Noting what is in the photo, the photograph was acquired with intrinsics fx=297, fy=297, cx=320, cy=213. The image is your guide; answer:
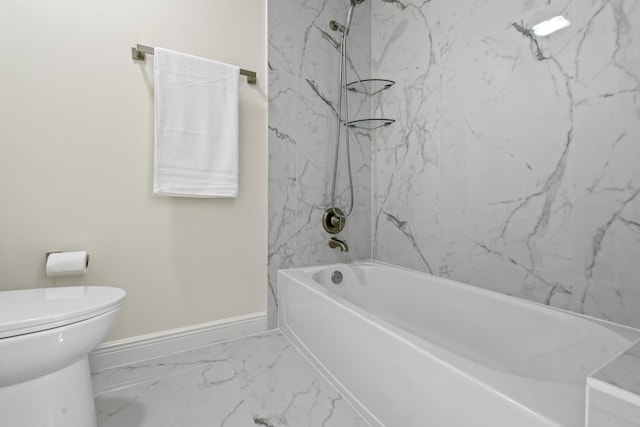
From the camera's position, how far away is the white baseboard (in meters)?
1.36

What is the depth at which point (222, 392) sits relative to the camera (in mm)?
1188

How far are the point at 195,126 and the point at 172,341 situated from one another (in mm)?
1078

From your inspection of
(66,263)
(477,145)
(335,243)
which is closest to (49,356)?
(66,263)

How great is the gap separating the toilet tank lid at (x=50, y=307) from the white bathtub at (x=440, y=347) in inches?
31.1

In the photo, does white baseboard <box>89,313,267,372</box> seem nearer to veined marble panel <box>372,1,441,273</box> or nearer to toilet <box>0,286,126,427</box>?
toilet <box>0,286,126,427</box>

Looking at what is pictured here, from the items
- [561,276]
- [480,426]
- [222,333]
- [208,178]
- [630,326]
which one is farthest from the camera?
[222,333]

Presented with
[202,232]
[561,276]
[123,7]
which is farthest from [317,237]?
[123,7]

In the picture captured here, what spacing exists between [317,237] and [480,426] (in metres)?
1.30

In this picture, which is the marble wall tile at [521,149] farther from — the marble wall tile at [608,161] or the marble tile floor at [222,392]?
the marble tile floor at [222,392]

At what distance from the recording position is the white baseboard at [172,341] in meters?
1.36

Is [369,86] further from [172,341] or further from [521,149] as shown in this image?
[172,341]

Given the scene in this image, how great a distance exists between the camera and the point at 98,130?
132cm

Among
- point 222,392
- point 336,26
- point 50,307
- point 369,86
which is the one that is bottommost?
point 222,392

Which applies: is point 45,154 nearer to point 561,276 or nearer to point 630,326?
point 561,276
